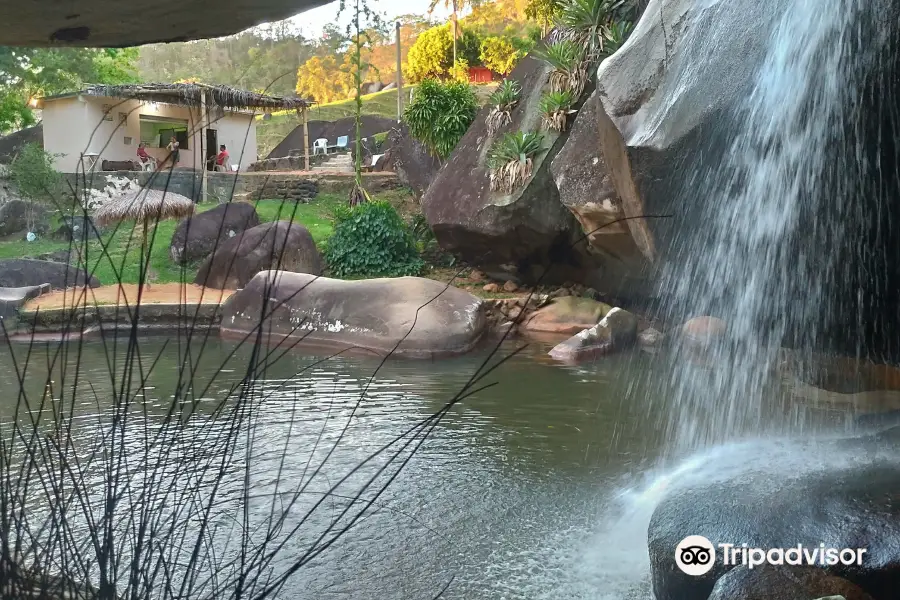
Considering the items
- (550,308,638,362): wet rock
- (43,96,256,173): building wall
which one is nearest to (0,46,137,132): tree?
(43,96,256,173): building wall

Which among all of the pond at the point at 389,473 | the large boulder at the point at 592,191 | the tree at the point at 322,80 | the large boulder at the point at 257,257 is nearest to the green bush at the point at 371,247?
the large boulder at the point at 257,257

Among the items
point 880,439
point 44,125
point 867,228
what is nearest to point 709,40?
point 867,228

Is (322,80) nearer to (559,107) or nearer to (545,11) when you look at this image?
(545,11)

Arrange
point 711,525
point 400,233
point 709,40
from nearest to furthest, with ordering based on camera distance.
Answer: point 711,525
point 709,40
point 400,233

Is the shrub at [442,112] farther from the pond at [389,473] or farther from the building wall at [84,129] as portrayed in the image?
the pond at [389,473]

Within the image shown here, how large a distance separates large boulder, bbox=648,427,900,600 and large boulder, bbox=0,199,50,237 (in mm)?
15529

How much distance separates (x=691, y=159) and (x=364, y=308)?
4.62 m

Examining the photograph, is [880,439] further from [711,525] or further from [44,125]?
[44,125]

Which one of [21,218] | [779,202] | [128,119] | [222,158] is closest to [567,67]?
[779,202]

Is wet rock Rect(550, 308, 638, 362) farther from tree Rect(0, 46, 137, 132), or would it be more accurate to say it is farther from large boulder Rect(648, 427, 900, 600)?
tree Rect(0, 46, 137, 132)

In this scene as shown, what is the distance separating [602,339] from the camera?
8.21 metres

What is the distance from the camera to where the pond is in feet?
5.47

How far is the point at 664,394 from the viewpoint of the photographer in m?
6.66

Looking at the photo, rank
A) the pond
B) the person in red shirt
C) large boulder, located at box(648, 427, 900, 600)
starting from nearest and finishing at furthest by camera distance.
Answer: the pond, large boulder, located at box(648, 427, 900, 600), the person in red shirt
